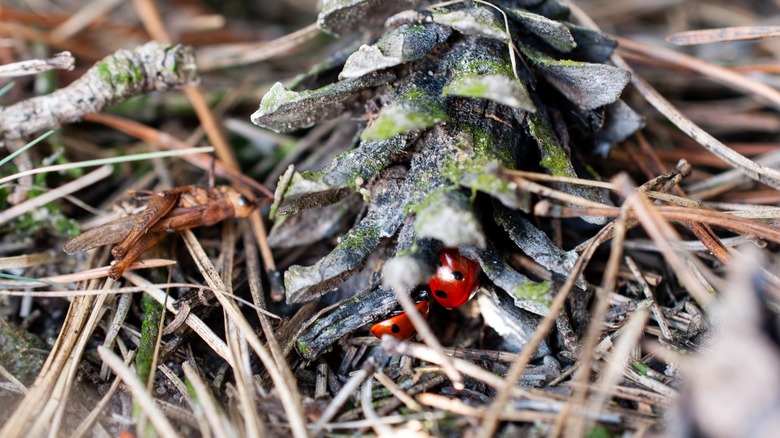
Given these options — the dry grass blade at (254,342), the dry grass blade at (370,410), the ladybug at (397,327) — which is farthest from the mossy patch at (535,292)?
the dry grass blade at (254,342)

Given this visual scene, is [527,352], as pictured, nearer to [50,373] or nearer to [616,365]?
[616,365]

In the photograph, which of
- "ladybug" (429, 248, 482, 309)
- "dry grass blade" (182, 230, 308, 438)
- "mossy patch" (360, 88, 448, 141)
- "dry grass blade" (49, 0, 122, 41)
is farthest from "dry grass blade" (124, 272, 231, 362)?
"dry grass blade" (49, 0, 122, 41)

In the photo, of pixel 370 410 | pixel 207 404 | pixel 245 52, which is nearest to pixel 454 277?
pixel 370 410

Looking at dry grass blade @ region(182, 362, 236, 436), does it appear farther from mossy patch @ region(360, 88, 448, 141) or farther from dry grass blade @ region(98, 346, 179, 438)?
mossy patch @ region(360, 88, 448, 141)

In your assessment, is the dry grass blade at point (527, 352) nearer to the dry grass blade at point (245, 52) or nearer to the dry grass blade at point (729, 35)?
the dry grass blade at point (729, 35)

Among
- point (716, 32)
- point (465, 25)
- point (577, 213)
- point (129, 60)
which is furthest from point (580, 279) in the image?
point (129, 60)

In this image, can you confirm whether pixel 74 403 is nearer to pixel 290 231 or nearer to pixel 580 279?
pixel 290 231

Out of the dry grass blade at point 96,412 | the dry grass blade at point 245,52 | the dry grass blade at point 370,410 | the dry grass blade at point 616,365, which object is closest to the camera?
the dry grass blade at point 616,365
